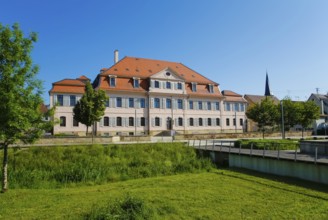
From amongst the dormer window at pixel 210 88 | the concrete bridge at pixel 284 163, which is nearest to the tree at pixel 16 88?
the concrete bridge at pixel 284 163

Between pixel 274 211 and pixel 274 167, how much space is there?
7038 mm

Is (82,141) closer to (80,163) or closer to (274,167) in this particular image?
(80,163)

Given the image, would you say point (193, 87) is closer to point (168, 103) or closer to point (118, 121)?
point (168, 103)

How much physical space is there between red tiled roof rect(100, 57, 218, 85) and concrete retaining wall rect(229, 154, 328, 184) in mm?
25447

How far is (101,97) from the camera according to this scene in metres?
28.4

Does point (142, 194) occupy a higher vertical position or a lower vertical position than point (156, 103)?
lower

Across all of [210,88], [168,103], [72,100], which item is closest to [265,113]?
[210,88]

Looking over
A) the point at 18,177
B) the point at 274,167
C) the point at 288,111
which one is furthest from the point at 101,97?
the point at 288,111

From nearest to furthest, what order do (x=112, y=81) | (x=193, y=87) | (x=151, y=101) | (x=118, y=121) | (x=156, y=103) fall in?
1. (x=112, y=81)
2. (x=118, y=121)
3. (x=151, y=101)
4. (x=156, y=103)
5. (x=193, y=87)

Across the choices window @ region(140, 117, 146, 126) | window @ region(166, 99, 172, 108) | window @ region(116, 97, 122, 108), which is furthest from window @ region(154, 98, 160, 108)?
window @ region(116, 97, 122, 108)

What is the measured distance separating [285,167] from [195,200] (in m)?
6.96

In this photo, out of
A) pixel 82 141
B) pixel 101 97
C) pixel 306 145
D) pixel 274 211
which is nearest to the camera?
pixel 274 211

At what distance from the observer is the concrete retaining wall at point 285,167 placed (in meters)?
12.1

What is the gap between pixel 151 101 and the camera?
133 ft
